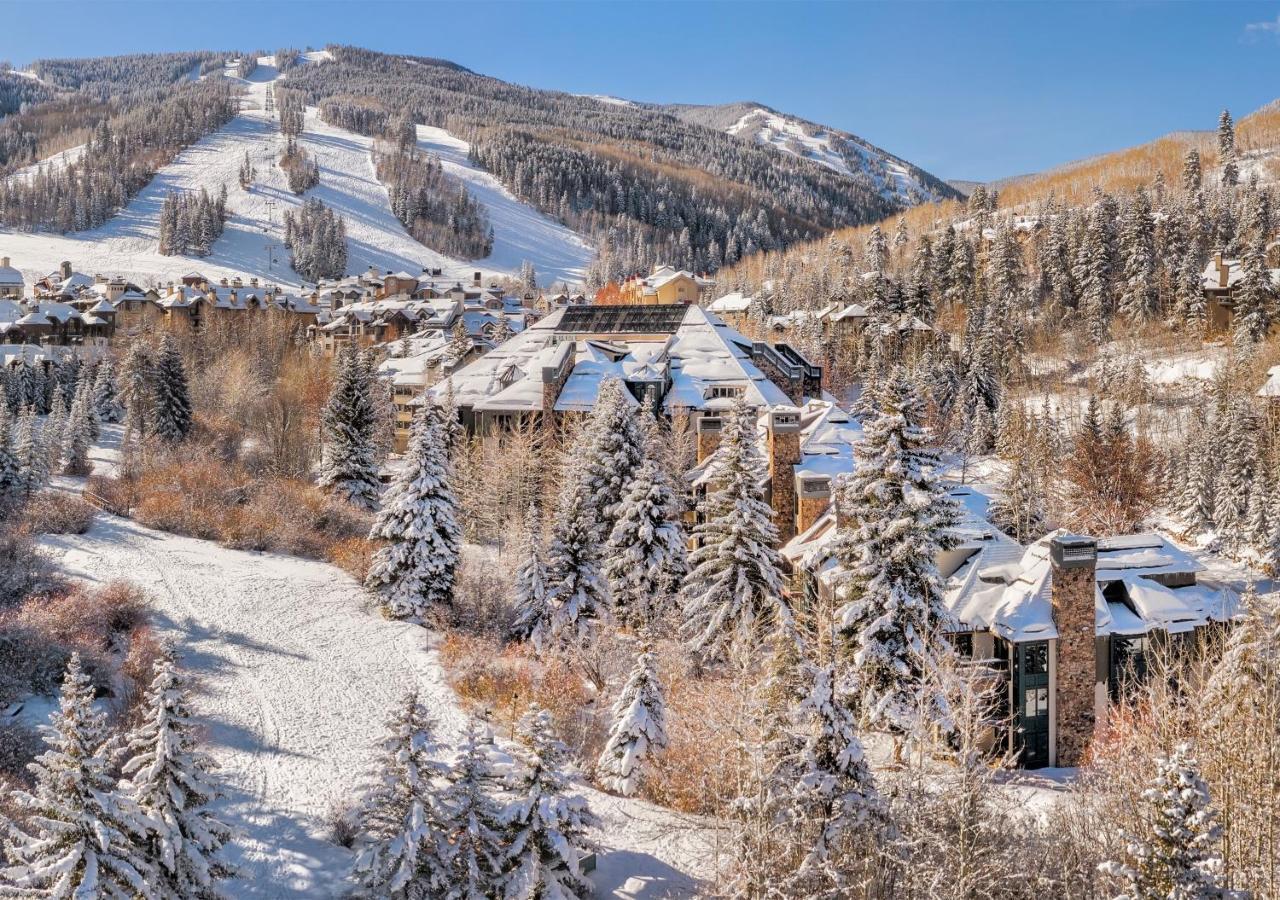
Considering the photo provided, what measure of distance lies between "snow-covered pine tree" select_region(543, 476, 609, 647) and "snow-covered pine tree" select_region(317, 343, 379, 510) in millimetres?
15998

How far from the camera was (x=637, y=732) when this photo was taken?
61.8ft

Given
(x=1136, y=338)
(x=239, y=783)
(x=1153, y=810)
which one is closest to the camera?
(x=1153, y=810)

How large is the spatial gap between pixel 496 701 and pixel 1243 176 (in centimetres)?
11571

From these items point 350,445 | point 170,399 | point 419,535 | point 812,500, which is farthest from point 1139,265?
point 170,399

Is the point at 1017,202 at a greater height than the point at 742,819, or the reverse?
the point at 1017,202

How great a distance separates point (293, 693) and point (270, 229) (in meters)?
136

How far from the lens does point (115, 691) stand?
2220 cm

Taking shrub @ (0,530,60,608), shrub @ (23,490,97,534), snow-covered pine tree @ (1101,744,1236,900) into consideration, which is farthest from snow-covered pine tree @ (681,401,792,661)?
shrub @ (23,490,97,534)

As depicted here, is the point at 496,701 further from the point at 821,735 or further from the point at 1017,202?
the point at 1017,202

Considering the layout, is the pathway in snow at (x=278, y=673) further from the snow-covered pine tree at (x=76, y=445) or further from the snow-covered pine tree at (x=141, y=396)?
the snow-covered pine tree at (x=141, y=396)

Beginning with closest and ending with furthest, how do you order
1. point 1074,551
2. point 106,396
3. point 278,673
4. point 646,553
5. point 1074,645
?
point 1074,551
point 1074,645
point 278,673
point 646,553
point 106,396

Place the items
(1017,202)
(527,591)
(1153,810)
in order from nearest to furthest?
(1153,810) < (527,591) < (1017,202)

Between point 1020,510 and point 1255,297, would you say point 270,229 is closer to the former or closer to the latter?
point 1255,297

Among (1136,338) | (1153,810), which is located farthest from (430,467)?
(1136,338)
